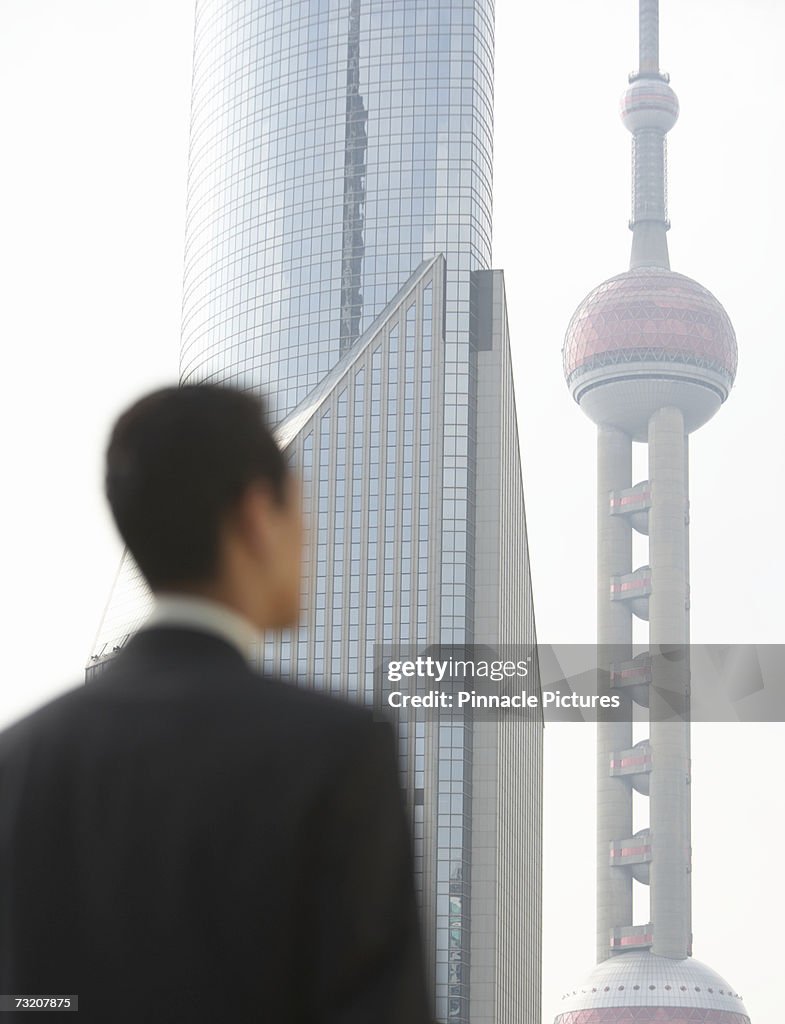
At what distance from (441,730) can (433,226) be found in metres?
42.2

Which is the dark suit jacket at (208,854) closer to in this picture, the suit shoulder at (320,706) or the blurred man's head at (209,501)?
the suit shoulder at (320,706)

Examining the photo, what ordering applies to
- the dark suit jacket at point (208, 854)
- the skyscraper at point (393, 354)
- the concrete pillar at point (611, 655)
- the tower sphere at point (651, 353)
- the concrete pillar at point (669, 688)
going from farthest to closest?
1. the tower sphere at point (651, 353)
2. the concrete pillar at point (611, 655)
3. the concrete pillar at point (669, 688)
4. the skyscraper at point (393, 354)
5. the dark suit jacket at point (208, 854)

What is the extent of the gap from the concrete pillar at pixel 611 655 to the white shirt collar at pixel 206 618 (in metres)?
174

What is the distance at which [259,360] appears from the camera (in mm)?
137750

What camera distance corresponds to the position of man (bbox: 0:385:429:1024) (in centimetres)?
217

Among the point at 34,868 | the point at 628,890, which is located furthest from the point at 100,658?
the point at 34,868

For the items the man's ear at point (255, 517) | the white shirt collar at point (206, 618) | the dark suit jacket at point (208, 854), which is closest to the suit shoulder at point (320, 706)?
the dark suit jacket at point (208, 854)

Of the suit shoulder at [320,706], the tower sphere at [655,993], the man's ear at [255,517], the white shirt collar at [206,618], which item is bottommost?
the tower sphere at [655,993]

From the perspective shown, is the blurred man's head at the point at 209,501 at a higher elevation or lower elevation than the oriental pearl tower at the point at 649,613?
lower

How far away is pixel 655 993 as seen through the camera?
167m

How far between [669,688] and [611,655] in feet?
23.9

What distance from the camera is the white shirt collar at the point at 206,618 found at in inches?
95.0

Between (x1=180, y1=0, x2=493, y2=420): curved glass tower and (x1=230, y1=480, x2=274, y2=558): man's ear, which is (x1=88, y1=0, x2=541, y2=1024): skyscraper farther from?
(x1=230, y1=480, x2=274, y2=558): man's ear

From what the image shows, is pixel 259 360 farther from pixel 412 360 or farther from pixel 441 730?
pixel 441 730
